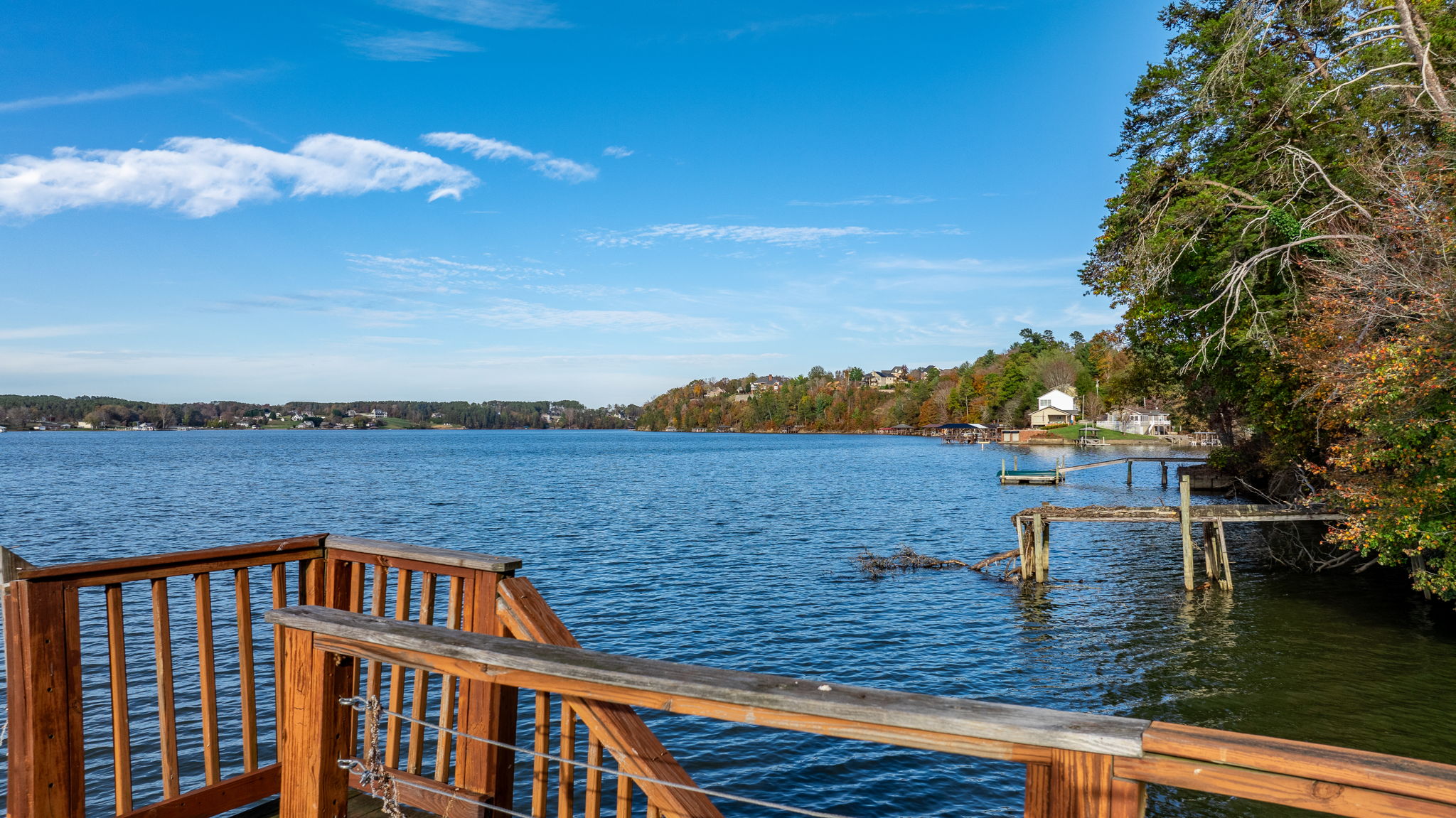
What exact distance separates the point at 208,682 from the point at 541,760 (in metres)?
2.06

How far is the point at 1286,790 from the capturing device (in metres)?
1.82

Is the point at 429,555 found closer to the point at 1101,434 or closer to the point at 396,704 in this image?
the point at 396,704

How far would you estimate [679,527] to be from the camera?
3356 cm

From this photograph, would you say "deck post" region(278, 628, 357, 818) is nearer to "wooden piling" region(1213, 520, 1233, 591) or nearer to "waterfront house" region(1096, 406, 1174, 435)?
"wooden piling" region(1213, 520, 1233, 591)

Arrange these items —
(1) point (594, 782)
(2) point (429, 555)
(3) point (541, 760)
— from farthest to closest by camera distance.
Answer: (2) point (429, 555) < (3) point (541, 760) < (1) point (594, 782)

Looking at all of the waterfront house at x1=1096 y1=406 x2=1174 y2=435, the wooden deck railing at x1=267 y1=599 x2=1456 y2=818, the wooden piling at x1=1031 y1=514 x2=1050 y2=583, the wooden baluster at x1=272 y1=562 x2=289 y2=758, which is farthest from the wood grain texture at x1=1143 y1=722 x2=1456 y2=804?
the waterfront house at x1=1096 y1=406 x2=1174 y2=435

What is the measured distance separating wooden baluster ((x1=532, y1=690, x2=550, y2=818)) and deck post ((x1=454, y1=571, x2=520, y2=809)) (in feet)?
0.50

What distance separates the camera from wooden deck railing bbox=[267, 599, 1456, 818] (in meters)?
1.79

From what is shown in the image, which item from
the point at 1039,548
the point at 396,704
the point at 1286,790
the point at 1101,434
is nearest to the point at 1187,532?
the point at 1039,548

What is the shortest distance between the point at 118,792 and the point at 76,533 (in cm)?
3356

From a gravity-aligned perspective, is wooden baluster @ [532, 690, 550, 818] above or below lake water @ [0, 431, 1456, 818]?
above

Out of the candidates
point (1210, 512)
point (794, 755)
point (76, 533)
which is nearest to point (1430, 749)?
point (794, 755)

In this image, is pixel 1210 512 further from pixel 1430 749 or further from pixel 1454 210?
pixel 1430 749

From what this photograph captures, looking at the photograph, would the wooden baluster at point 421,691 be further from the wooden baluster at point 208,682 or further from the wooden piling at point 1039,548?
the wooden piling at point 1039,548
